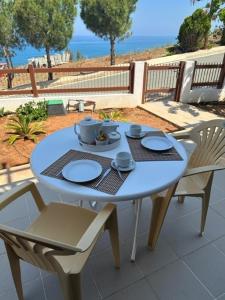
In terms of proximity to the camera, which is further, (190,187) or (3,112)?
(3,112)

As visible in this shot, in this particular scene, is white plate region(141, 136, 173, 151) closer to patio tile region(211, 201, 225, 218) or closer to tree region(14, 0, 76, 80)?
patio tile region(211, 201, 225, 218)

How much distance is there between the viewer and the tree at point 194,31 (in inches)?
494

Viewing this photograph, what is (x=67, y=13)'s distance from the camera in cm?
986

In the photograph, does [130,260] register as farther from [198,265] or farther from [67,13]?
[67,13]

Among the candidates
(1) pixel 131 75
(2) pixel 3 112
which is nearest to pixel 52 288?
(2) pixel 3 112

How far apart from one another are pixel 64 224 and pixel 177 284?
2.81 feet

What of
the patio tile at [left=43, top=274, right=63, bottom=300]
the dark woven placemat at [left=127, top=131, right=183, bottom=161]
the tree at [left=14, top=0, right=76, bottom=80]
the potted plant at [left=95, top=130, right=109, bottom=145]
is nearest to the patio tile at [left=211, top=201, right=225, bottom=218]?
the dark woven placemat at [left=127, top=131, right=183, bottom=161]

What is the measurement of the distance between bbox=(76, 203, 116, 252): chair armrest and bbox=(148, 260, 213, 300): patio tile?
684 mm

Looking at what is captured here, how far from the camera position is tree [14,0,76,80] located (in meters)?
8.87

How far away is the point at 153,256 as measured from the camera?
1.67m

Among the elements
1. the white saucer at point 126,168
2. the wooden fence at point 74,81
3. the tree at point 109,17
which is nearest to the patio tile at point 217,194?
the white saucer at point 126,168

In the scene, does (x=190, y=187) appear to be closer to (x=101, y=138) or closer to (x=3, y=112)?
(x=101, y=138)

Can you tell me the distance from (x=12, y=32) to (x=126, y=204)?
10.1m

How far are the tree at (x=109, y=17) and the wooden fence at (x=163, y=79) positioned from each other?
18.1 ft
